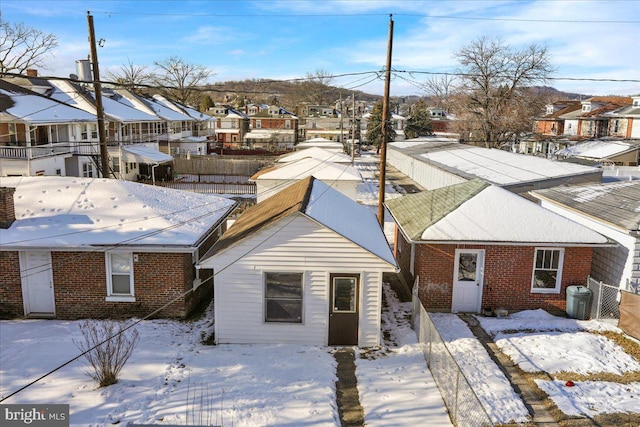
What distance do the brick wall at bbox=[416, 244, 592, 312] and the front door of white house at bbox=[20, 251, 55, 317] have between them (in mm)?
10870

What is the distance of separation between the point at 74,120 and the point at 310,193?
24.7 metres

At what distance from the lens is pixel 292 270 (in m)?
12.3

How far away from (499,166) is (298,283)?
75.8 ft

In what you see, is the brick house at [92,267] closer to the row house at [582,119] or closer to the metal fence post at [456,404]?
the metal fence post at [456,404]

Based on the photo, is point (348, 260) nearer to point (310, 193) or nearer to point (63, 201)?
point (310, 193)

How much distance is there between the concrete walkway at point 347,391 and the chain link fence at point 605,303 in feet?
25.2

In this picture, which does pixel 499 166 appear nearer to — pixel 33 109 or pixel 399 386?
pixel 399 386

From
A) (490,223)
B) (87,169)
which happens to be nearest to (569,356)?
(490,223)

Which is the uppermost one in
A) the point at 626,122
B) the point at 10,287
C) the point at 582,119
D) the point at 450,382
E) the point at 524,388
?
the point at 582,119

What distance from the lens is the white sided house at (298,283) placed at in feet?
40.0

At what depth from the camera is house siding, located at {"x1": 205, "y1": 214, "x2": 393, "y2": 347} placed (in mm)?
12180

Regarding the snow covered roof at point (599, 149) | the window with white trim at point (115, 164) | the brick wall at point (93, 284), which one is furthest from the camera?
the snow covered roof at point (599, 149)

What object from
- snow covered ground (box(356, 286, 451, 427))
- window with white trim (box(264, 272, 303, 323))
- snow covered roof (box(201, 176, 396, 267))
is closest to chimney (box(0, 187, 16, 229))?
snow covered roof (box(201, 176, 396, 267))

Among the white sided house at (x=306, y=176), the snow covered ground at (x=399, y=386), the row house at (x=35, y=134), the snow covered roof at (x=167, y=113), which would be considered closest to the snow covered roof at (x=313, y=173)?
the white sided house at (x=306, y=176)
